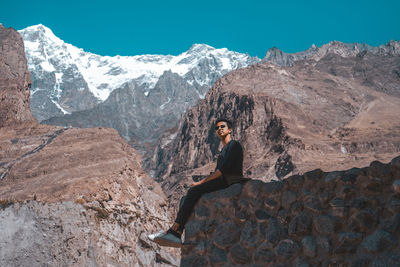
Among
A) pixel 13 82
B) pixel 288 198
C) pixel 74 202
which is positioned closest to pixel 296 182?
pixel 288 198

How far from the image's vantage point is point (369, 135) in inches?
2753

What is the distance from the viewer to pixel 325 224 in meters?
4.64

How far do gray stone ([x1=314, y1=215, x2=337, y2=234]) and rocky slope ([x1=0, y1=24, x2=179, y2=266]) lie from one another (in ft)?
54.2

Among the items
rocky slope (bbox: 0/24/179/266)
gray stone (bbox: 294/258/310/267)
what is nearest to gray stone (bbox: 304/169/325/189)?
gray stone (bbox: 294/258/310/267)

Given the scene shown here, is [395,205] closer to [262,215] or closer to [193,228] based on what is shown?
[262,215]

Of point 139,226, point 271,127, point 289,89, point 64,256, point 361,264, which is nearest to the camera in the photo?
point 361,264

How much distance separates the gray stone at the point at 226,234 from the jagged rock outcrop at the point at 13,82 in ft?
157

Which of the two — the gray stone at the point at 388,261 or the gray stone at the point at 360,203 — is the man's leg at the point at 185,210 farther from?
the gray stone at the point at 388,261

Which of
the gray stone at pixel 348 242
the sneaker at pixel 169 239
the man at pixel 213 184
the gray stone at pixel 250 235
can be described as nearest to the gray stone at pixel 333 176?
the gray stone at pixel 348 242

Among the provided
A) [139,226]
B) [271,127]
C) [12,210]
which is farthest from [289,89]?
[12,210]

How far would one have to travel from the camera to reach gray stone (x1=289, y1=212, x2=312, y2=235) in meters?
4.78

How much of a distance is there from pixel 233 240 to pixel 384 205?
1.76 metres

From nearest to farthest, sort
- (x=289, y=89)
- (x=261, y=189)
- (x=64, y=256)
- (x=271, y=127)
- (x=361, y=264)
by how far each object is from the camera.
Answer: (x=361, y=264), (x=261, y=189), (x=64, y=256), (x=271, y=127), (x=289, y=89)

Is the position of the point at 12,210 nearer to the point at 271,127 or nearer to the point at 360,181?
the point at 360,181
